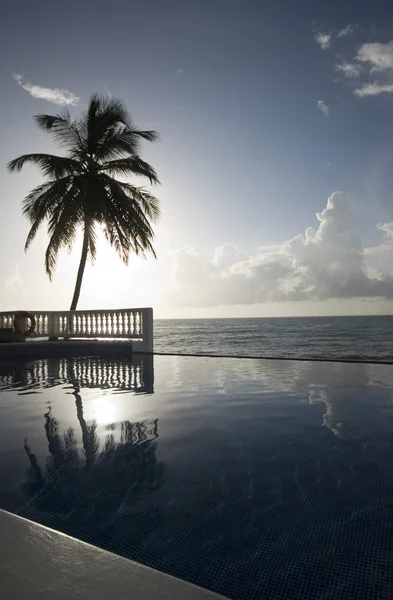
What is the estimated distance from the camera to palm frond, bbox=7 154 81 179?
56.9 ft

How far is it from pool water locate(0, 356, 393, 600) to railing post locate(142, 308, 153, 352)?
7776mm

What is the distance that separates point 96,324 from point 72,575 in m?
14.4

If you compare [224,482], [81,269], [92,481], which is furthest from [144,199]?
[224,482]

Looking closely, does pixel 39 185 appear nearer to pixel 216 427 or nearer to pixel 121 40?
pixel 121 40

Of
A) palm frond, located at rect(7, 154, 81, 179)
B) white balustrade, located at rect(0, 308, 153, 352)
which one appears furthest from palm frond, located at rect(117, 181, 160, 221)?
white balustrade, located at rect(0, 308, 153, 352)

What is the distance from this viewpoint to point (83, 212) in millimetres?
17422

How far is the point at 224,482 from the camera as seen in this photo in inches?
118

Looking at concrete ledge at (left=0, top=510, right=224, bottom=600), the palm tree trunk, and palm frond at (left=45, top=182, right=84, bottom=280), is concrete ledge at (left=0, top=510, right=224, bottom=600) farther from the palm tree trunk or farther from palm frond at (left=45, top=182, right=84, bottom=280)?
the palm tree trunk

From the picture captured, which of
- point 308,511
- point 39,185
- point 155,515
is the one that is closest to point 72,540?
point 155,515

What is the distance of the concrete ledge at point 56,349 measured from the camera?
1488 centimetres

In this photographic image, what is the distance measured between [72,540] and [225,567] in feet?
2.66

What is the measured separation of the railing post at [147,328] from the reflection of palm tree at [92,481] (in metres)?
9.81

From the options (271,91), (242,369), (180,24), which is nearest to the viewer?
(242,369)

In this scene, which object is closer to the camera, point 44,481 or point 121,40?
point 44,481
